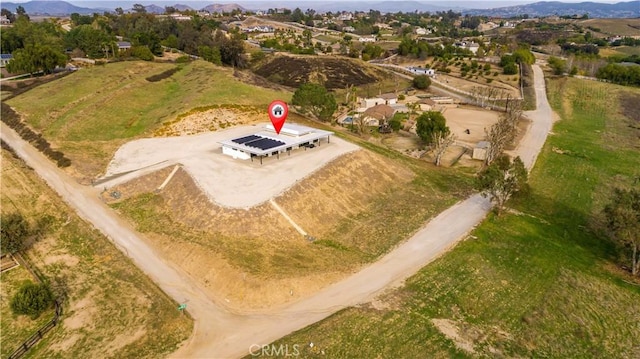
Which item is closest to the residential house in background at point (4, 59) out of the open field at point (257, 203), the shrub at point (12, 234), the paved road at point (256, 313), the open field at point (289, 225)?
the open field at point (257, 203)

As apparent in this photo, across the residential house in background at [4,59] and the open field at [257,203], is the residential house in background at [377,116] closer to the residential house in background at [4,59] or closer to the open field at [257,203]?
the open field at [257,203]

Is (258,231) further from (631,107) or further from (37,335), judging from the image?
(631,107)

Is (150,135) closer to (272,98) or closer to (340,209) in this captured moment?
(272,98)

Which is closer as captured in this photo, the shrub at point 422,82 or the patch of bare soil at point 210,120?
the patch of bare soil at point 210,120

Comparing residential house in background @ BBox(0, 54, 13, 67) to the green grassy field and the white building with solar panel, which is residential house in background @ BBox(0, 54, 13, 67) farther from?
the green grassy field

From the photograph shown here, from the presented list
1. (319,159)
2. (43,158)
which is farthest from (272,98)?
(43,158)

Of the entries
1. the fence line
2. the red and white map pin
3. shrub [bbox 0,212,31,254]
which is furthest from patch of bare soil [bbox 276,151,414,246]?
shrub [bbox 0,212,31,254]
